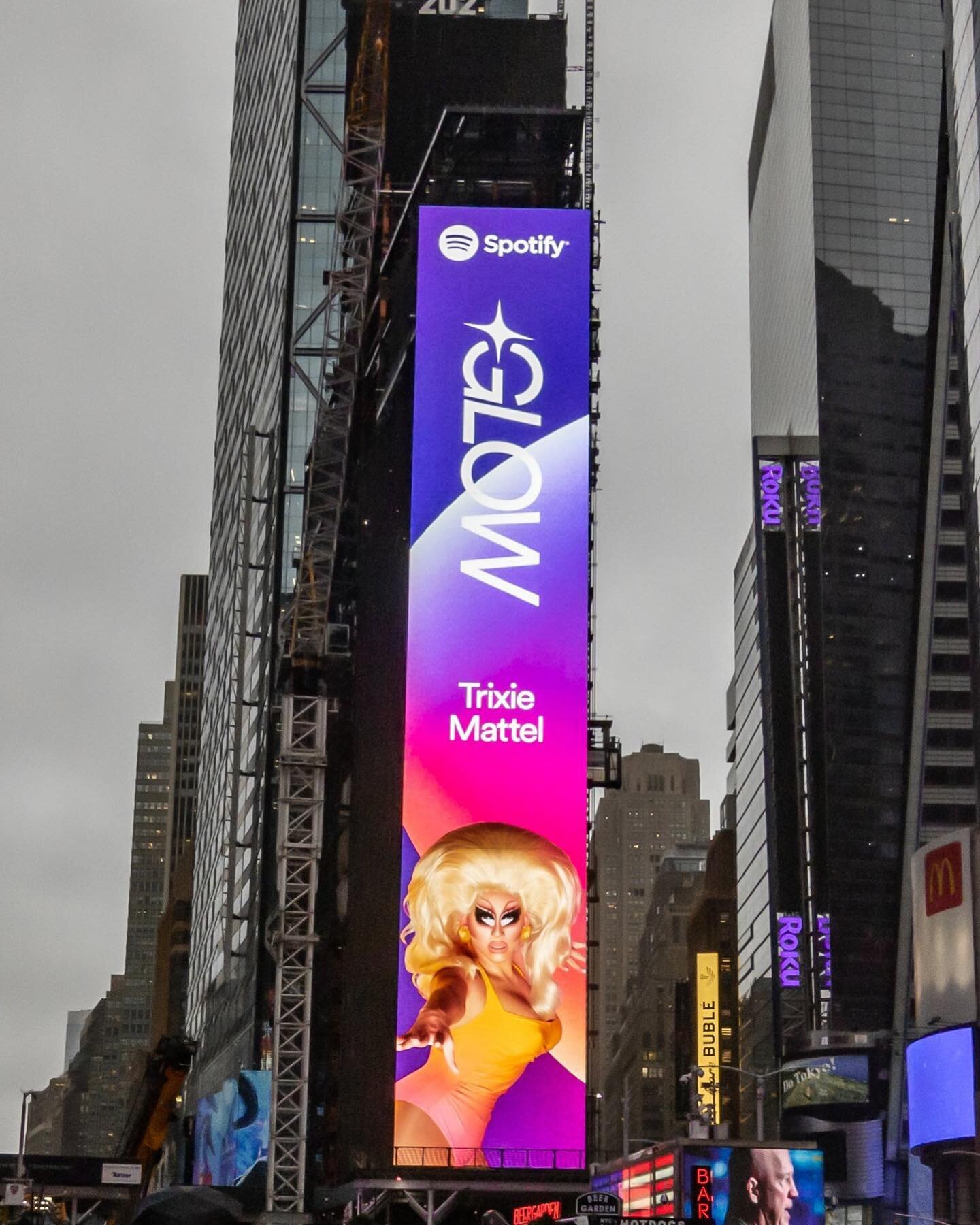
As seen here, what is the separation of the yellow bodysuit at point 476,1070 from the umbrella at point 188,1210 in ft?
254

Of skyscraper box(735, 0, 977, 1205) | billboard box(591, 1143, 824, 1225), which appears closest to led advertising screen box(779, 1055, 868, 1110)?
skyscraper box(735, 0, 977, 1205)

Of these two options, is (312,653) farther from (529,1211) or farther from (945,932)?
(529,1211)

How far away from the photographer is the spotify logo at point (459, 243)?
92.8 meters

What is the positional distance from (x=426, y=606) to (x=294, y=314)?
50.3m

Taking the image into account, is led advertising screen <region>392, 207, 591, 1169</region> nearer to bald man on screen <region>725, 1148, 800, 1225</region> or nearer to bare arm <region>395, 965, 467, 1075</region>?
bare arm <region>395, 965, 467, 1075</region>

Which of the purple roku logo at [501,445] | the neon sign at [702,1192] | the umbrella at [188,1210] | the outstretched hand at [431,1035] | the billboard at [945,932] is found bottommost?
the umbrella at [188,1210]

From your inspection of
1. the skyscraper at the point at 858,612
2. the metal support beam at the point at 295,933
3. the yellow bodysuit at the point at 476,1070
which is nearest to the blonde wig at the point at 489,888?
the yellow bodysuit at the point at 476,1070

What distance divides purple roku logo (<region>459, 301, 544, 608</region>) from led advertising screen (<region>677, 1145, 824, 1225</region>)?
35.7 meters

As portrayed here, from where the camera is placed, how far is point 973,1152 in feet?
227

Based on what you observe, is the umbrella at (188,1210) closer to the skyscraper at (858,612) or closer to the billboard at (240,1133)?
the billboard at (240,1133)

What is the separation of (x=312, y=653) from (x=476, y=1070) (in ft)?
83.2

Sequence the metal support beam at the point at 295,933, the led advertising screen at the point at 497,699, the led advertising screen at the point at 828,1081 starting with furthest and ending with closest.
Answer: the led advertising screen at the point at 828,1081 → the metal support beam at the point at 295,933 → the led advertising screen at the point at 497,699

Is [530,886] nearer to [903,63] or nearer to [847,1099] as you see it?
[847,1099]

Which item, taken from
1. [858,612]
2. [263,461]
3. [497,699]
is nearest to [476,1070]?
[497,699]
